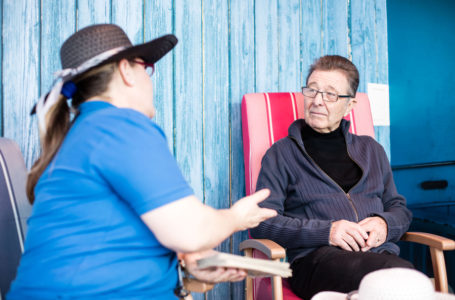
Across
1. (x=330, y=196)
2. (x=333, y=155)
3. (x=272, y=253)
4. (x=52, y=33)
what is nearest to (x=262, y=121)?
(x=333, y=155)

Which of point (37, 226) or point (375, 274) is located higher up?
point (37, 226)

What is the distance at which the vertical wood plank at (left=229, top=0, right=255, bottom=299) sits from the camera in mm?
1997

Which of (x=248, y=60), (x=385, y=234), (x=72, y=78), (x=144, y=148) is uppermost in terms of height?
(x=248, y=60)

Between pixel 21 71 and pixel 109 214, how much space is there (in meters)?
1.00

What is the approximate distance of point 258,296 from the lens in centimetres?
163

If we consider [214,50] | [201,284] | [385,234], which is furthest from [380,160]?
[201,284]

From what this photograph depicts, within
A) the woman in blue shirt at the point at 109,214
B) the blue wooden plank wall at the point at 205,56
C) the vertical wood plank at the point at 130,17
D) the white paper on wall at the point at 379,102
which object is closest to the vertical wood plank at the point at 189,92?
the blue wooden plank wall at the point at 205,56

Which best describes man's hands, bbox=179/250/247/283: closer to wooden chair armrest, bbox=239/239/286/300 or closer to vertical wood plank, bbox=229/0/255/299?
wooden chair armrest, bbox=239/239/286/300

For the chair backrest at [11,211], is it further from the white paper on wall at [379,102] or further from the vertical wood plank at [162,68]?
the white paper on wall at [379,102]

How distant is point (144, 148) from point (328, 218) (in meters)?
1.03

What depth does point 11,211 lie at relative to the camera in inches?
46.1

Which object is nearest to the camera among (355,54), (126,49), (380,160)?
(126,49)

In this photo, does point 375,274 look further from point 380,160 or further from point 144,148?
point 380,160

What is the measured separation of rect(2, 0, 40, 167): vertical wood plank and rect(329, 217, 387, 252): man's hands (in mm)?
1202
